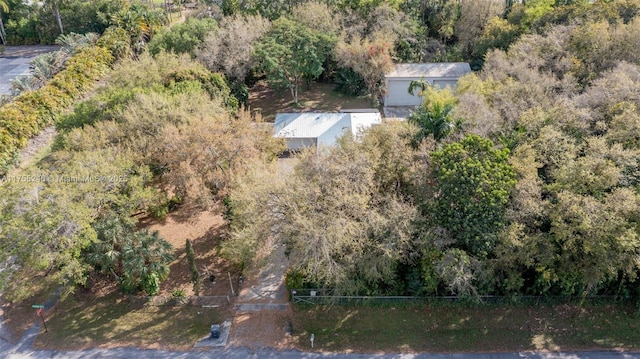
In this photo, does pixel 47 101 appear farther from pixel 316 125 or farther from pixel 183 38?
pixel 316 125

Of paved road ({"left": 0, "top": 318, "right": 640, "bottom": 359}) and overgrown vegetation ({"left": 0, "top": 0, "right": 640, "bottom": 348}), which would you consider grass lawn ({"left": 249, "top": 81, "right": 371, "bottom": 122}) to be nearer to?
overgrown vegetation ({"left": 0, "top": 0, "right": 640, "bottom": 348})

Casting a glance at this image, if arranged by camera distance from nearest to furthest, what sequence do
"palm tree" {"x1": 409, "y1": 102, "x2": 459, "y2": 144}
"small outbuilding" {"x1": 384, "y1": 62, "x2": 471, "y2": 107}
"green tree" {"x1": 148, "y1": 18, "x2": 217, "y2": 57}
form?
1. "palm tree" {"x1": 409, "y1": 102, "x2": 459, "y2": 144}
2. "small outbuilding" {"x1": 384, "y1": 62, "x2": 471, "y2": 107}
3. "green tree" {"x1": 148, "y1": 18, "x2": 217, "y2": 57}

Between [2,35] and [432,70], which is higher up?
[2,35]

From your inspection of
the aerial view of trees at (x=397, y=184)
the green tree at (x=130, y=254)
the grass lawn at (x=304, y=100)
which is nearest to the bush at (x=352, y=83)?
the grass lawn at (x=304, y=100)

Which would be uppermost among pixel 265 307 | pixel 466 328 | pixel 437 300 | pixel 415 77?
pixel 415 77

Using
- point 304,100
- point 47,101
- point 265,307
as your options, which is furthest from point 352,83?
point 47,101

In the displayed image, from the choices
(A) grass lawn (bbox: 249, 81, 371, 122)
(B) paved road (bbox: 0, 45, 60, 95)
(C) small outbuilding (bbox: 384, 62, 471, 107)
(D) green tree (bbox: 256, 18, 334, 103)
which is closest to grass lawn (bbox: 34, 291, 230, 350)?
(A) grass lawn (bbox: 249, 81, 371, 122)

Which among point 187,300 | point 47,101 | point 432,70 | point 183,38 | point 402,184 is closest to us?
point 402,184
